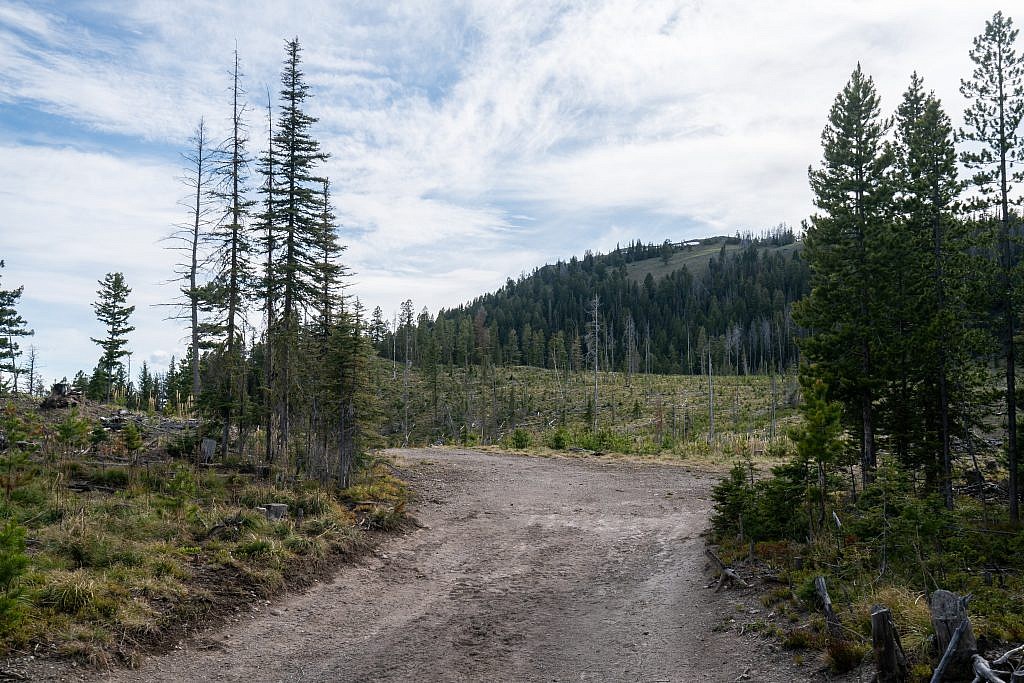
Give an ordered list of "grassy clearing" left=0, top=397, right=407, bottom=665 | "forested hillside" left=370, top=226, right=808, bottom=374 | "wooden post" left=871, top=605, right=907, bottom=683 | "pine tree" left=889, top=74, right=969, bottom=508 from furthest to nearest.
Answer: "forested hillside" left=370, top=226, right=808, bottom=374, "pine tree" left=889, top=74, right=969, bottom=508, "grassy clearing" left=0, top=397, right=407, bottom=665, "wooden post" left=871, top=605, right=907, bottom=683

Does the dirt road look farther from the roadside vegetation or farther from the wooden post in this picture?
the roadside vegetation

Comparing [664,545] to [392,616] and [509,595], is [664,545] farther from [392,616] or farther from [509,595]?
[392,616]

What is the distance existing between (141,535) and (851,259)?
18330 mm

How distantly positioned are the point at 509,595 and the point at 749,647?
4234mm

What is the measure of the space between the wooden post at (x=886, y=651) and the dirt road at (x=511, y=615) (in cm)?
106

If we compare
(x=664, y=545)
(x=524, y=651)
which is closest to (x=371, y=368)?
(x=664, y=545)

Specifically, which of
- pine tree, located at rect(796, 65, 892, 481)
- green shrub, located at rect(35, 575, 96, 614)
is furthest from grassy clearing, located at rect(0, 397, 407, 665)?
pine tree, located at rect(796, 65, 892, 481)

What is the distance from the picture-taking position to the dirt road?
7492mm

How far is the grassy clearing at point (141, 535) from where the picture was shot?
7.38 meters

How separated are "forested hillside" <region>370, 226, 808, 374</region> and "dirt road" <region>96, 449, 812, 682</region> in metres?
47.8

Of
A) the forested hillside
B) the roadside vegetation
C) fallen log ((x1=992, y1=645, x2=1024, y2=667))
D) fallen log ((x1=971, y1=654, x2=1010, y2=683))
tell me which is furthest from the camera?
the forested hillside

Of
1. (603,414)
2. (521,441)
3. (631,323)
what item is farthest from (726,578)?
(631,323)

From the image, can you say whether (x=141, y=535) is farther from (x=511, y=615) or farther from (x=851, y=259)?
(x=851, y=259)

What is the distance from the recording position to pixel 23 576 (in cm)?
767
